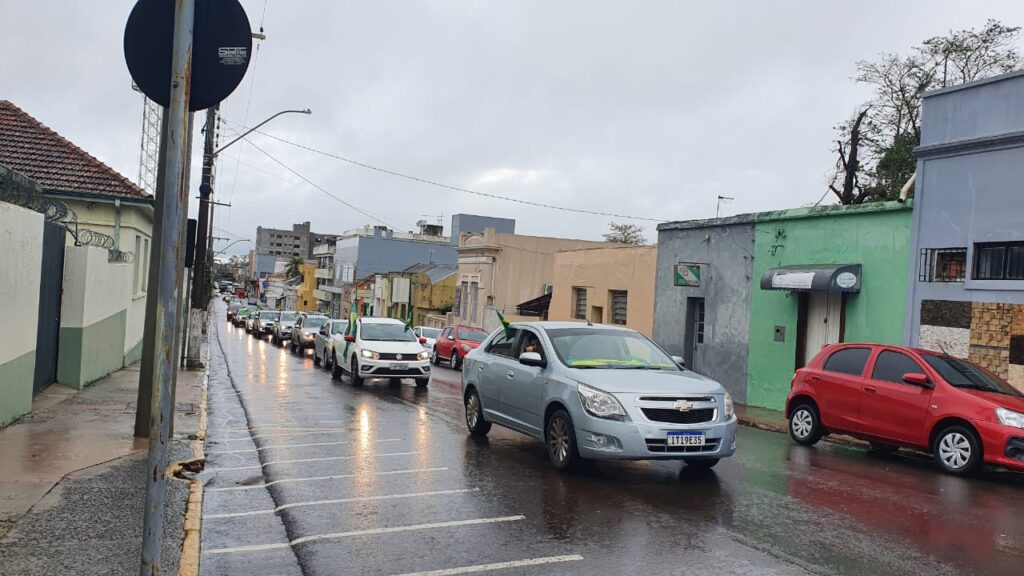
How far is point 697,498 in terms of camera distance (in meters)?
8.26

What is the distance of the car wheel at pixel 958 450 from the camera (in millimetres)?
10398

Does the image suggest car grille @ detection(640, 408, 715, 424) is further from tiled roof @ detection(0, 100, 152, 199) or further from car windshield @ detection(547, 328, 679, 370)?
tiled roof @ detection(0, 100, 152, 199)

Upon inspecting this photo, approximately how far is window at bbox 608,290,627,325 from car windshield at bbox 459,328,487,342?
5051 millimetres

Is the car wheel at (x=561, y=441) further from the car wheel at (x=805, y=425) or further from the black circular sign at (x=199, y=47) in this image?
the black circular sign at (x=199, y=47)

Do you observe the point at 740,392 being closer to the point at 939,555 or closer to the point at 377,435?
the point at 377,435

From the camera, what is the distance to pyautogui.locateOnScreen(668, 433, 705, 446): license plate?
863 cm

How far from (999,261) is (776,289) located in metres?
4.89

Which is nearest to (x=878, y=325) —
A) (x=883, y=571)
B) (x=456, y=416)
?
(x=456, y=416)

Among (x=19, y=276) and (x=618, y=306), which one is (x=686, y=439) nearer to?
(x=19, y=276)

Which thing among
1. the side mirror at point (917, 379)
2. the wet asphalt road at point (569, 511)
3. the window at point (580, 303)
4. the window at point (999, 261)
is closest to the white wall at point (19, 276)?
the wet asphalt road at point (569, 511)

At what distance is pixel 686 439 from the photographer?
28.5 ft

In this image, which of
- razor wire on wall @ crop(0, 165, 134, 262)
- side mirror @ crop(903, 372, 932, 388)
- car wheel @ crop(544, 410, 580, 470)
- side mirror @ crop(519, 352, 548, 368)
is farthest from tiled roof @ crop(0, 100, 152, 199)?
side mirror @ crop(903, 372, 932, 388)

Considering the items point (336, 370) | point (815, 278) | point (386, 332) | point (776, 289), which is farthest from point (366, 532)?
point (336, 370)

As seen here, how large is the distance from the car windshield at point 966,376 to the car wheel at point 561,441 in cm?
536
